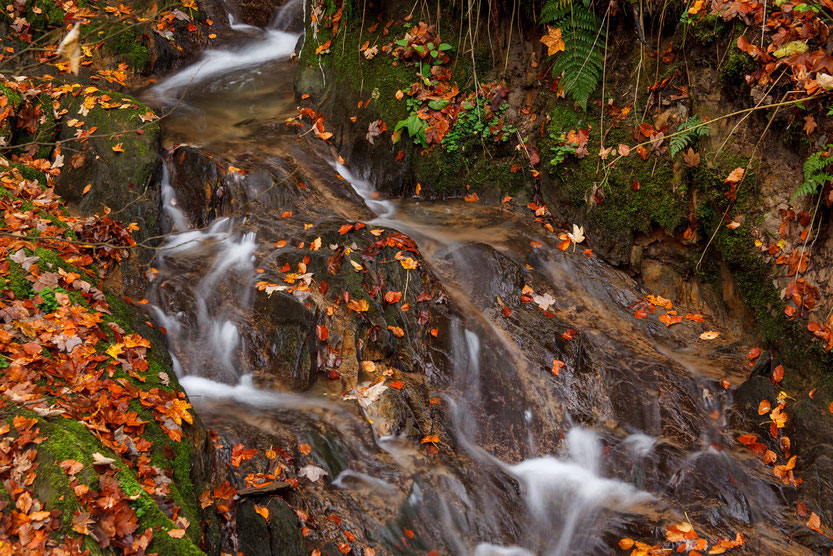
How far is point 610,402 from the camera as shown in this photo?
5230 millimetres

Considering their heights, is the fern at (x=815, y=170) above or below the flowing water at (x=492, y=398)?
above

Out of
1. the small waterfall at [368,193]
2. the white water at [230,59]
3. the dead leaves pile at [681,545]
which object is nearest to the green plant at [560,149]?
the small waterfall at [368,193]

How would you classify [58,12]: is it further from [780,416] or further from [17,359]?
[780,416]

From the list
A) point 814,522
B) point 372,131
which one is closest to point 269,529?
point 814,522

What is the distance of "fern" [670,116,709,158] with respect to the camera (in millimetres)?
5738

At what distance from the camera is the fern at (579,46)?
6324mm

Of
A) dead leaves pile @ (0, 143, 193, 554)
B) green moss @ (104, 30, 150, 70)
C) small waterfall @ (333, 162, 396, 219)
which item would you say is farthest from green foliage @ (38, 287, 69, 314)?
green moss @ (104, 30, 150, 70)

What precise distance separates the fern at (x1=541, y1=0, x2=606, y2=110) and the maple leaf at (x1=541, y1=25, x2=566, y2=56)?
5 cm

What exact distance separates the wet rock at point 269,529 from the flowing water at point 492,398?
43cm

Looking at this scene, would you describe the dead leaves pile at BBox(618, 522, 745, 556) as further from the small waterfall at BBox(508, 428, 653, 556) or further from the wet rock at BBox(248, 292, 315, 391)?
the wet rock at BBox(248, 292, 315, 391)

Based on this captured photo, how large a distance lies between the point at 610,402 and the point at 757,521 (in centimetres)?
139

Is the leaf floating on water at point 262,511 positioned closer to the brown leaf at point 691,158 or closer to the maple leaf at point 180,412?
the maple leaf at point 180,412

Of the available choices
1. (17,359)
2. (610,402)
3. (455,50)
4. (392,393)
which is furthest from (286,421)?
(455,50)

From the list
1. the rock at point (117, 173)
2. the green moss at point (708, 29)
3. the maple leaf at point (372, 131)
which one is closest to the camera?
the green moss at point (708, 29)
